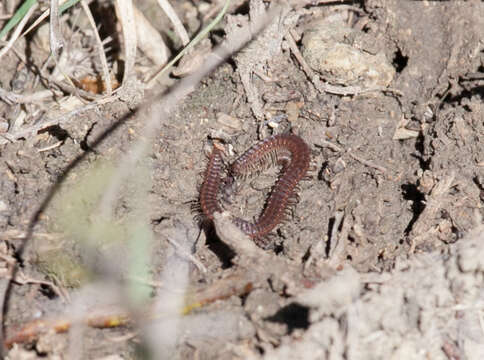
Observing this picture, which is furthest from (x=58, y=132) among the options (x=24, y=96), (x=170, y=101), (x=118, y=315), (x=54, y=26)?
(x=118, y=315)

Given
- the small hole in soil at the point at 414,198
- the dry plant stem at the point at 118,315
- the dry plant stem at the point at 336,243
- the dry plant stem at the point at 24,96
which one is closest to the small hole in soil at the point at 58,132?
the dry plant stem at the point at 24,96

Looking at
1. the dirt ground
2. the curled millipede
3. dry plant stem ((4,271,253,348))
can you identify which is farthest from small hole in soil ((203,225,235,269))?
dry plant stem ((4,271,253,348))

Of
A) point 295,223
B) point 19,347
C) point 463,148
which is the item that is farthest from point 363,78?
point 19,347

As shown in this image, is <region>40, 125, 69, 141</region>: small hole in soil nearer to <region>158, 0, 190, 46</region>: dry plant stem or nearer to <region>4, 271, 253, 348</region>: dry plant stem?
<region>158, 0, 190, 46</region>: dry plant stem

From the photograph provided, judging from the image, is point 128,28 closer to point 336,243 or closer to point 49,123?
point 49,123

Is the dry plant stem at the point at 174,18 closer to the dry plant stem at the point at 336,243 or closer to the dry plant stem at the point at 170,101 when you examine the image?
the dry plant stem at the point at 170,101
